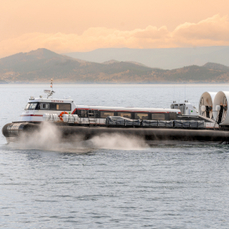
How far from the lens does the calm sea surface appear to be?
51.5ft

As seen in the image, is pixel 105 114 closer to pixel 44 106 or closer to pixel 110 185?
pixel 44 106

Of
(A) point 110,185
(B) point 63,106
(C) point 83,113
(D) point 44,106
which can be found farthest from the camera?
(C) point 83,113

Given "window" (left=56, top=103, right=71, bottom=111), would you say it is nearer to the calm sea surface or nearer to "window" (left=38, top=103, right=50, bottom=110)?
"window" (left=38, top=103, right=50, bottom=110)

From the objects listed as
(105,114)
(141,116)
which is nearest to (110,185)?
(105,114)

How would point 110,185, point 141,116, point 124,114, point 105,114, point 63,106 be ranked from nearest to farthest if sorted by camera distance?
1. point 110,185
2. point 63,106
3. point 105,114
4. point 124,114
5. point 141,116

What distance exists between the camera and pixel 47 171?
23.0m

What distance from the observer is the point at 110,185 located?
20.1 metres

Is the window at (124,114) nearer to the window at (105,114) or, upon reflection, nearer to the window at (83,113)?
the window at (105,114)

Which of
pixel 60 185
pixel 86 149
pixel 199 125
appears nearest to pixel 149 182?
pixel 60 185

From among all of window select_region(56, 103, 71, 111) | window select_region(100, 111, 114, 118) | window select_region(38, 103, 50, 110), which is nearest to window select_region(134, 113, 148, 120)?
window select_region(100, 111, 114, 118)

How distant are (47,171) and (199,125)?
15529 millimetres

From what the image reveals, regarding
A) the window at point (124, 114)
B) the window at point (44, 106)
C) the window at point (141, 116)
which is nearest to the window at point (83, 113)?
the window at point (44, 106)

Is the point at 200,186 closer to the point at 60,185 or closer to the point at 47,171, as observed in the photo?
the point at 60,185

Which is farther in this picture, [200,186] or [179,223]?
[200,186]
